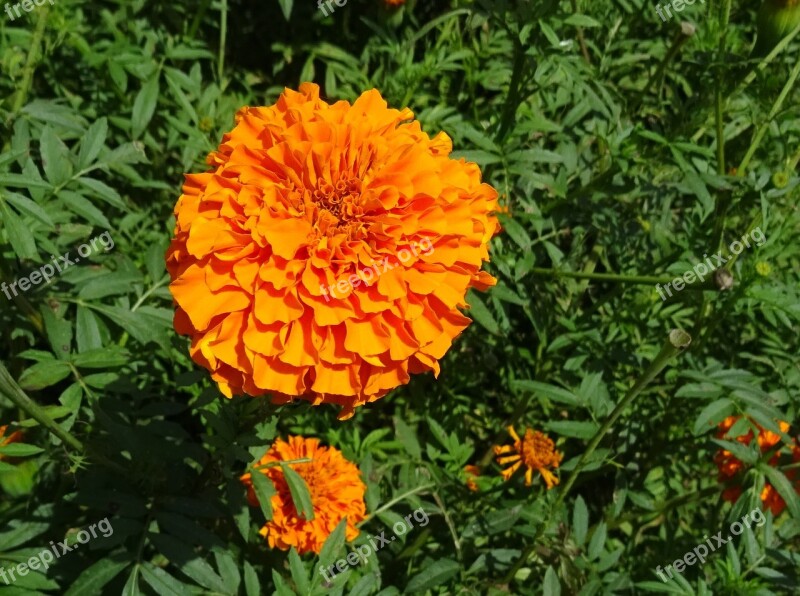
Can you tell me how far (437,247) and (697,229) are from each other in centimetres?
117

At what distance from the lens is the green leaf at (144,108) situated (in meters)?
2.27

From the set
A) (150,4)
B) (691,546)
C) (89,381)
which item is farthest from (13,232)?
(691,546)

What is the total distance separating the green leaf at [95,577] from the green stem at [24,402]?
27 centimetres

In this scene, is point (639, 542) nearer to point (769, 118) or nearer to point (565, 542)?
point (565, 542)

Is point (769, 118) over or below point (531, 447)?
over

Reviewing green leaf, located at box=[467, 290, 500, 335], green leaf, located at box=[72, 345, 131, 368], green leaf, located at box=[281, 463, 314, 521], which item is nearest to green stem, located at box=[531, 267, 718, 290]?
green leaf, located at box=[467, 290, 500, 335]

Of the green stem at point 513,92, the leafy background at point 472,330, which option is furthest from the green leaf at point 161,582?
the green stem at point 513,92

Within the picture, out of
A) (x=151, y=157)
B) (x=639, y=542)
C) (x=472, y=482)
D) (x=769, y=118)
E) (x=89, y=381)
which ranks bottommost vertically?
(x=639, y=542)

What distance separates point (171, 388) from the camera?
2471mm

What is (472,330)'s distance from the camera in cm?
268

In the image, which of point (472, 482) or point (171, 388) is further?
point (171, 388)

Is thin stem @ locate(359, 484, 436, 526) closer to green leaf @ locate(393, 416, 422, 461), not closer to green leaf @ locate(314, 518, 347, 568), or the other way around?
green leaf @ locate(393, 416, 422, 461)

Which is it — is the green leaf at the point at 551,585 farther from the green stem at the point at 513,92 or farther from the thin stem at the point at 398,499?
the green stem at the point at 513,92

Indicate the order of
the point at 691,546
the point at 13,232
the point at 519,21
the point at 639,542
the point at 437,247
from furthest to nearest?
the point at 639,542 < the point at 691,546 < the point at 519,21 < the point at 13,232 < the point at 437,247
